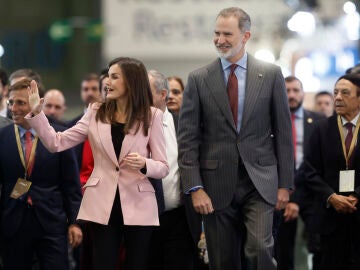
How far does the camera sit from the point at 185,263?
9.37m

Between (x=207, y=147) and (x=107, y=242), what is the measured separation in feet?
3.72

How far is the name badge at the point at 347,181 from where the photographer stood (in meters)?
9.49

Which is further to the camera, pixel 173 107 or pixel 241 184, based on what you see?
pixel 173 107

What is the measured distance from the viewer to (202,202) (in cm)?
826

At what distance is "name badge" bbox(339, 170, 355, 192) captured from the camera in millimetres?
9492

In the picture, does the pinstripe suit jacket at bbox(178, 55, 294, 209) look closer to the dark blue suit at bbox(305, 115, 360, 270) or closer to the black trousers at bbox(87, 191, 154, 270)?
the black trousers at bbox(87, 191, 154, 270)

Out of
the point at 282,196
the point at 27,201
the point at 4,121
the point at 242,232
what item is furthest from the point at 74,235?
the point at 282,196

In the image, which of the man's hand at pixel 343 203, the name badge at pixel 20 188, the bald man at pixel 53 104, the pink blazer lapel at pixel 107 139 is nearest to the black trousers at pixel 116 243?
the pink blazer lapel at pixel 107 139

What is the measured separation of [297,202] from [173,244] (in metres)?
2.38

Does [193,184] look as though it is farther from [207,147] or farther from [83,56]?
[83,56]

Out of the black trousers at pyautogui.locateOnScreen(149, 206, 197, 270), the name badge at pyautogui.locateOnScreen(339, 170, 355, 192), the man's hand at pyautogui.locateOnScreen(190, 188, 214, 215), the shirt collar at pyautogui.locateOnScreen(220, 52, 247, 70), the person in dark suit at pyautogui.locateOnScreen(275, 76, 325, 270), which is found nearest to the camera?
the man's hand at pyautogui.locateOnScreen(190, 188, 214, 215)

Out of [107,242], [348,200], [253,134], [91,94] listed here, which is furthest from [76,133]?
[91,94]

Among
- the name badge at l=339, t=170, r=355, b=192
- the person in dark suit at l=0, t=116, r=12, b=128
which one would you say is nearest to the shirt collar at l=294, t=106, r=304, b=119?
the name badge at l=339, t=170, r=355, b=192

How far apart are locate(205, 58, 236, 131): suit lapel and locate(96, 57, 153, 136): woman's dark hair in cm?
56
